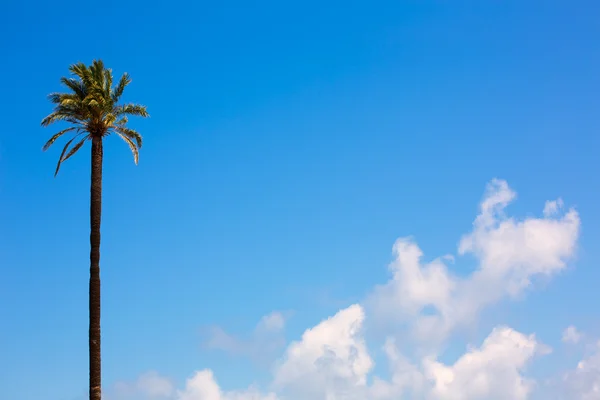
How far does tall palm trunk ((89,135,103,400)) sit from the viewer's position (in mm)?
42531

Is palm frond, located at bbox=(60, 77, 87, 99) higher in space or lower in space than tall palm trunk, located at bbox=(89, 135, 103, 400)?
higher

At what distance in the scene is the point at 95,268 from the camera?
1766 inches

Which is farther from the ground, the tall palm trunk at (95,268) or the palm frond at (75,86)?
the palm frond at (75,86)

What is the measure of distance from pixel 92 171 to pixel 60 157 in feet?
7.53

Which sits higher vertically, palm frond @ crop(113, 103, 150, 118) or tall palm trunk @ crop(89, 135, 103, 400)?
palm frond @ crop(113, 103, 150, 118)

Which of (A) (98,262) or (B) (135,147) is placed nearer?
(A) (98,262)

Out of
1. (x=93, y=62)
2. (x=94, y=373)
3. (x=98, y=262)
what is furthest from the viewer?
(x=93, y=62)

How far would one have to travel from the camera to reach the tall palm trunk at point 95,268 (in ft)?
140

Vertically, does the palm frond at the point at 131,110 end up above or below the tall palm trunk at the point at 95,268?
above

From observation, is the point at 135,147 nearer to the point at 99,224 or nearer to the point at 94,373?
the point at 99,224

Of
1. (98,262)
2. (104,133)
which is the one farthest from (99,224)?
(104,133)

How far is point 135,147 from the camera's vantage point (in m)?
49.4

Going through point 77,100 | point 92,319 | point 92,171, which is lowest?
point 92,319

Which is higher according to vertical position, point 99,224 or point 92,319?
point 99,224
